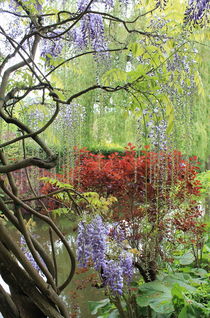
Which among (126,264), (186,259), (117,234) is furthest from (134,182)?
(186,259)

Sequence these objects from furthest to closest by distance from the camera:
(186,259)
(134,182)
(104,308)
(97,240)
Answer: (186,259)
(104,308)
(134,182)
(97,240)

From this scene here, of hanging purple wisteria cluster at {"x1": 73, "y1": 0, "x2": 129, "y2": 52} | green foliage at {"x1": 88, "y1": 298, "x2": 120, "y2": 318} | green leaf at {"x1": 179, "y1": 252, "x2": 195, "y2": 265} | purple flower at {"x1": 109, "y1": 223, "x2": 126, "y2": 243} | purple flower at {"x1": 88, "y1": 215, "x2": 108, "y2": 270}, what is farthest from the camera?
green leaf at {"x1": 179, "y1": 252, "x2": 195, "y2": 265}

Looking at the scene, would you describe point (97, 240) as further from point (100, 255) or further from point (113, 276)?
point (113, 276)

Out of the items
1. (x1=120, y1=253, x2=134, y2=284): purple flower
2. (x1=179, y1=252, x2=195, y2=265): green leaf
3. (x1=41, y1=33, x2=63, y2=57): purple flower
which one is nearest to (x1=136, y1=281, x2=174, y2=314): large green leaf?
(x1=120, y1=253, x2=134, y2=284): purple flower

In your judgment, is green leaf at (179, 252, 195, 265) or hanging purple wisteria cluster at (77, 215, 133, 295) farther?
green leaf at (179, 252, 195, 265)

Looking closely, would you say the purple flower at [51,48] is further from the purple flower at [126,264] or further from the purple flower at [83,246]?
the purple flower at [126,264]

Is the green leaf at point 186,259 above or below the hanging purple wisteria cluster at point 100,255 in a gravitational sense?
below

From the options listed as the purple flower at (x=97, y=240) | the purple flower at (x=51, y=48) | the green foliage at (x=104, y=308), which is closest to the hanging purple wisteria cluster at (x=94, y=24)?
the purple flower at (x=51, y=48)

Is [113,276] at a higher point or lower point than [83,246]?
lower

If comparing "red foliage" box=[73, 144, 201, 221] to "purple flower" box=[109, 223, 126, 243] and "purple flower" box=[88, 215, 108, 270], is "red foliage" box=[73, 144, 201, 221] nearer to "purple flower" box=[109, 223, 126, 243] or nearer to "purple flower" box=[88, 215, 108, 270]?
"purple flower" box=[109, 223, 126, 243]

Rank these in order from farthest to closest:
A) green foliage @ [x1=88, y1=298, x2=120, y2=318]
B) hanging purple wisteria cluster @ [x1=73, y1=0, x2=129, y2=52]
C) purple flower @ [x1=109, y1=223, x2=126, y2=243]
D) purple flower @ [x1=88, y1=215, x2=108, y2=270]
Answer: purple flower @ [x1=109, y1=223, x2=126, y2=243] < green foliage @ [x1=88, y1=298, x2=120, y2=318] < hanging purple wisteria cluster @ [x1=73, y1=0, x2=129, y2=52] < purple flower @ [x1=88, y1=215, x2=108, y2=270]

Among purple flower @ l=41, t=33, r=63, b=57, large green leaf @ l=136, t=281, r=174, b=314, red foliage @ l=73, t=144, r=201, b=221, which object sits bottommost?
large green leaf @ l=136, t=281, r=174, b=314

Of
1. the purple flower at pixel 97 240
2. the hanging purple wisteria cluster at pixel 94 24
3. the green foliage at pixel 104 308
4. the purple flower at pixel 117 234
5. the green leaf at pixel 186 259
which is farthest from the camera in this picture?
the green leaf at pixel 186 259

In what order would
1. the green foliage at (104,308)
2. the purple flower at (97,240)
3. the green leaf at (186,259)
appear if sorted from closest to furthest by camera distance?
the purple flower at (97,240), the green foliage at (104,308), the green leaf at (186,259)
